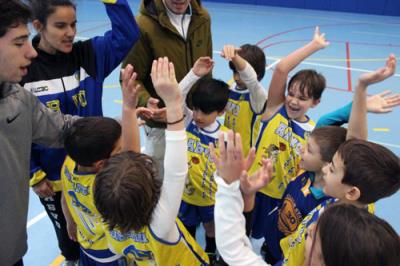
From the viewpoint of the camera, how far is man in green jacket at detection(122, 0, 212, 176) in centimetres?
225

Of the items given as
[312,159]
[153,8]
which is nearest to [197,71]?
[153,8]

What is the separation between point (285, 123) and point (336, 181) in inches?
28.5

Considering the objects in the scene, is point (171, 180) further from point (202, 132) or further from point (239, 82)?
point (239, 82)

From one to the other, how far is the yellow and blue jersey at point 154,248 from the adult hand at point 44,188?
0.62m

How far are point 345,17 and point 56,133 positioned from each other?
10.3 metres

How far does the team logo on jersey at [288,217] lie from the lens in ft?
5.66

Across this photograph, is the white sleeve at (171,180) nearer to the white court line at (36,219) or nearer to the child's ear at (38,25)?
the child's ear at (38,25)

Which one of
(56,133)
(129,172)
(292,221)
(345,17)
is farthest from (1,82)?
(345,17)

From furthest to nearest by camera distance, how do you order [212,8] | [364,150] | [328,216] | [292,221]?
1. [212,8]
2. [292,221]
3. [364,150]
4. [328,216]

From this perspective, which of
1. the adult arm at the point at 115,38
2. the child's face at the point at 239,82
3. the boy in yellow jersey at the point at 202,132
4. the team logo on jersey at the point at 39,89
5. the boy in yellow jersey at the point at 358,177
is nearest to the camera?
the boy in yellow jersey at the point at 358,177

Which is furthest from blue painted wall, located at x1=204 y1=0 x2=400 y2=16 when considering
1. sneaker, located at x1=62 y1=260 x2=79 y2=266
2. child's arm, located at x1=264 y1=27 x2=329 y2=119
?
sneaker, located at x1=62 y1=260 x2=79 y2=266

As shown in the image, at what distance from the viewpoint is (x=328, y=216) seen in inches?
40.9

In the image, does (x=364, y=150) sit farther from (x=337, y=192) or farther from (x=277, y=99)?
(x=277, y=99)

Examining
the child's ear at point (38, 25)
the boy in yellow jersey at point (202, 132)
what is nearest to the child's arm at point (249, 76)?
the boy in yellow jersey at point (202, 132)
